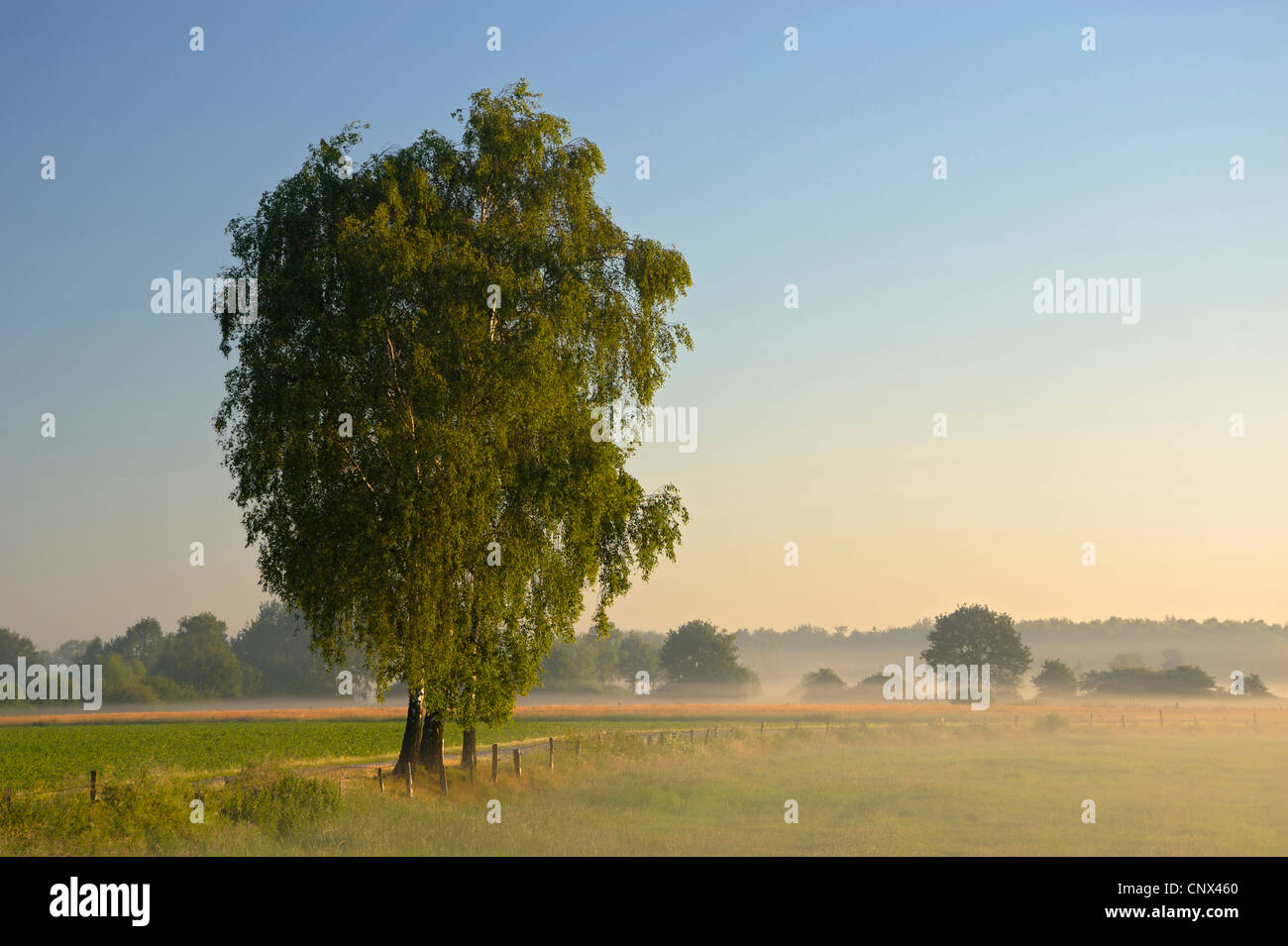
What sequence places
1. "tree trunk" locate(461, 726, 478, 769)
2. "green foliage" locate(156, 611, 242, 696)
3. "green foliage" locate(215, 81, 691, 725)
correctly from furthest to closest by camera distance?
"green foliage" locate(156, 611, 242, 696) < "tree trunk" locate(461, 726, 478, 769) < "green foliage" locate(215, 81, 691, 725)

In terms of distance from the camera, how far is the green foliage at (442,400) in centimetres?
3159

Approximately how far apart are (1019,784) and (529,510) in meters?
24.8

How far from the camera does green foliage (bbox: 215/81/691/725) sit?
31594mm

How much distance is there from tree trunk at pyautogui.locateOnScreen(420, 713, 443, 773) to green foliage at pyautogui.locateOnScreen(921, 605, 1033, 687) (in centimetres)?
12484

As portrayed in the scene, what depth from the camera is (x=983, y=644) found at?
487 feet

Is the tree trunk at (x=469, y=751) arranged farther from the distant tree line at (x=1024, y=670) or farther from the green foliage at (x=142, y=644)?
the green foliage at (x=142, y=644)

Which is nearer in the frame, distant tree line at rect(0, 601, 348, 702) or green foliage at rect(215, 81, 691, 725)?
green foliage at rect(215, 81, 691, 725)

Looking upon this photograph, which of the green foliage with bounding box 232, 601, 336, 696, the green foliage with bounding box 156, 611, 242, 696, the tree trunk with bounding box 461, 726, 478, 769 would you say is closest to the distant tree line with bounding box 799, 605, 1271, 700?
the green foliage with bounding box 232, 601, 336, 696

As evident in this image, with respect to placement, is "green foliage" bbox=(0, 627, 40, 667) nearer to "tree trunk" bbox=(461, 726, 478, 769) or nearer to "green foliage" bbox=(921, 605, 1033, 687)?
"green foliage" bbox=(921, 605, 1033, 687)

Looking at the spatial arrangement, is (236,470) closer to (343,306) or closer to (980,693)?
(343,306)

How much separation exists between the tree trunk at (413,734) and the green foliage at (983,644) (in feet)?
410

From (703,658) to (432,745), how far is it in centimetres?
13726

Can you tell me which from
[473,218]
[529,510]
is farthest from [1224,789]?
[473,218]
